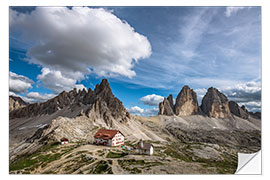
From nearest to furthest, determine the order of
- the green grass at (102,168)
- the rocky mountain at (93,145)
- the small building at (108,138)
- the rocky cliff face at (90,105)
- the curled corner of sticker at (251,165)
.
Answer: the curled corner of sticker at (251,165) < the green grass at (102,168) < the rocky mountain at (93,145) < the small building at (108,138) < the rocky cliff face at (90,105)

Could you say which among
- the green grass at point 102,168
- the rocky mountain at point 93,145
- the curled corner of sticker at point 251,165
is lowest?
the rocky mountain at point 93,145

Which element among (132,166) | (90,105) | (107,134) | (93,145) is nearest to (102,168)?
(132,166)

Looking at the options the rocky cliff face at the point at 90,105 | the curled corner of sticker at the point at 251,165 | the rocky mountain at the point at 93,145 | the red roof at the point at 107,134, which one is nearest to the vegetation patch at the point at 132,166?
the rocky mountain at the point at 93,145

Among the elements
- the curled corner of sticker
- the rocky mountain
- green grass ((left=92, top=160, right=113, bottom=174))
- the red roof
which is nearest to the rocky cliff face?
the rocky mountain

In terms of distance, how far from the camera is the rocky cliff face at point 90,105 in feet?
433

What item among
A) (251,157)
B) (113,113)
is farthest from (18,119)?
(251,157)

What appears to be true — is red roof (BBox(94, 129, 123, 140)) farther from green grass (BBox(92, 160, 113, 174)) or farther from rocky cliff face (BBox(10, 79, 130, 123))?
rocky cliff face (BBox(10, 79, 130, 123))

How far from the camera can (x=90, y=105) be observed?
479ft

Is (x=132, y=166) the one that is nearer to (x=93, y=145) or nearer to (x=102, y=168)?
(x=102, y=168)

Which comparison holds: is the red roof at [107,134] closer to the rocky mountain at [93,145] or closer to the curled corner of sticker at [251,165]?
the rocky mountain at [93,145]

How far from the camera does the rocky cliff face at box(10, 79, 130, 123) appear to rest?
131875 mm

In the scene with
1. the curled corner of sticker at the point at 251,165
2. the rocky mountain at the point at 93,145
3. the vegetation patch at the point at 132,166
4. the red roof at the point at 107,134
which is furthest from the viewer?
the red roof at the point at 107,134
